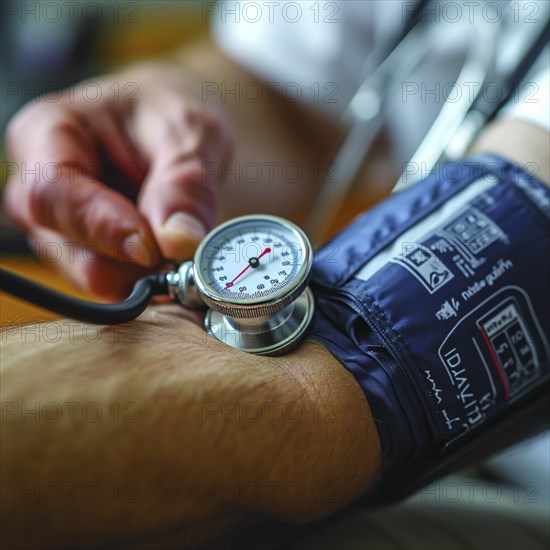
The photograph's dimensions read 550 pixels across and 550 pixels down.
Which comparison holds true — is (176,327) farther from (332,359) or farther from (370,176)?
(370,176)

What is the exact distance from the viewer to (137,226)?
0.78 m

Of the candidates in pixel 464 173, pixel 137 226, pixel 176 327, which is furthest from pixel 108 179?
pixel 464 173

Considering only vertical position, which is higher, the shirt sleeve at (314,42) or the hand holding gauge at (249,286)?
the shirt sleeve at (314,42)

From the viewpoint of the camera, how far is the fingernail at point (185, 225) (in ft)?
2.48

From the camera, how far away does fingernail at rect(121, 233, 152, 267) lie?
776 mm

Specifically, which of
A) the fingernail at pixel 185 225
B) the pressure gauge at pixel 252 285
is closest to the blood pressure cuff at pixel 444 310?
the pressure gauge at pixel 252 285

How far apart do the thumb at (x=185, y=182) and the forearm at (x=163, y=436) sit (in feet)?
0.58

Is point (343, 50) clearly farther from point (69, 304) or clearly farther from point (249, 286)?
point (69, 304)

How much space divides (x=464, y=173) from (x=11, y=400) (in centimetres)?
50

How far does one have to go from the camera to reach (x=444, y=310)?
61 cm

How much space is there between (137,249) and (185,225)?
66 millimetres

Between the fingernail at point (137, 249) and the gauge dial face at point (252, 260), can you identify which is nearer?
the gauge dial face at point (252, 260)

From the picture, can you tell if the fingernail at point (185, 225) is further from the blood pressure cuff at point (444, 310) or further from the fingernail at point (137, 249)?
the blood pressure cuff at point (444, 310)

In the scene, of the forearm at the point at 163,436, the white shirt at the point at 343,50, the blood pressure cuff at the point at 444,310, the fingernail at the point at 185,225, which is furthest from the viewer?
the white shirt at the point at 343,50
